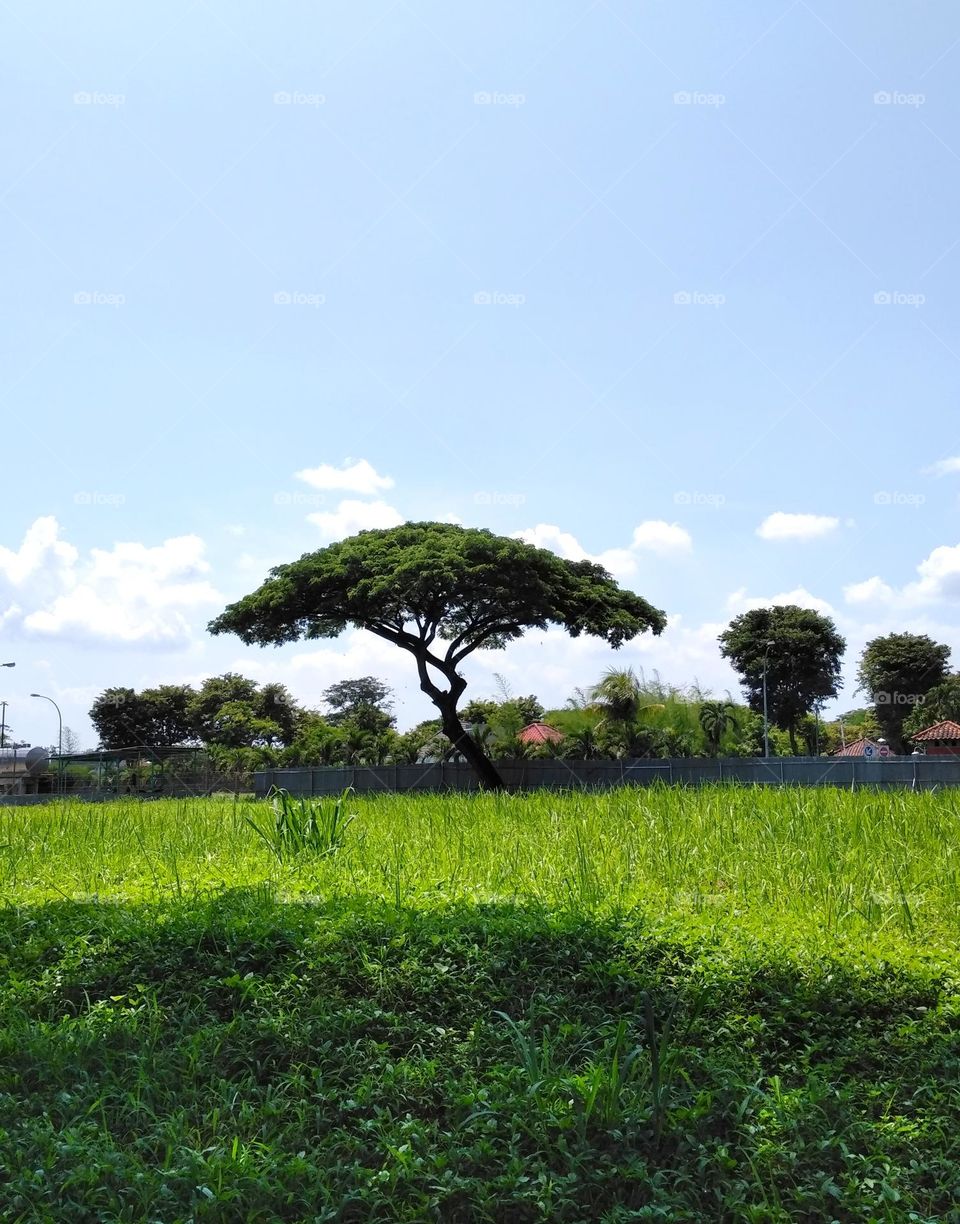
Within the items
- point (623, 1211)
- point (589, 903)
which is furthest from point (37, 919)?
point (623, 1211)

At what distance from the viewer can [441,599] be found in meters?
25.2

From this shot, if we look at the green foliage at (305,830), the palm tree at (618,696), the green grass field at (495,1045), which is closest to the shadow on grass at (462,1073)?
the green grass field at (495,1045)

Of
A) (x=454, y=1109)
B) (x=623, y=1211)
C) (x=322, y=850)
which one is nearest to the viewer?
(x=623, y=1211)

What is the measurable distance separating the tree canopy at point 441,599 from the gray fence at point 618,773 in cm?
167

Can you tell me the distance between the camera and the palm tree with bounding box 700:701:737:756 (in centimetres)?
3575

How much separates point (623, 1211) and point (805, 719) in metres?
60.3

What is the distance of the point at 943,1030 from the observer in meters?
4.14

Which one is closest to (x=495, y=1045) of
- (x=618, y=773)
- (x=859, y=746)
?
(x=618, y=773)

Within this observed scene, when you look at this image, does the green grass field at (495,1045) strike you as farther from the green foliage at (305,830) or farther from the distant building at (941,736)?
the distant building at (941,736)

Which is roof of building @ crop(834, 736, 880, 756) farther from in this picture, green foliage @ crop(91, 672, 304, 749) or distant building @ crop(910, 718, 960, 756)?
green foliage @ crop(91, 672, 304, 749)

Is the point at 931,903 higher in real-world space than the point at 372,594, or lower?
lower

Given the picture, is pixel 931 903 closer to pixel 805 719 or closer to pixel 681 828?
pixel 681 828

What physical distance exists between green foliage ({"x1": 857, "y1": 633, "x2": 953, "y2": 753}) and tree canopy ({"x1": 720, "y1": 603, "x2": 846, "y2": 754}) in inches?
93.3

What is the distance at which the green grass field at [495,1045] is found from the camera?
3246 millimetres
